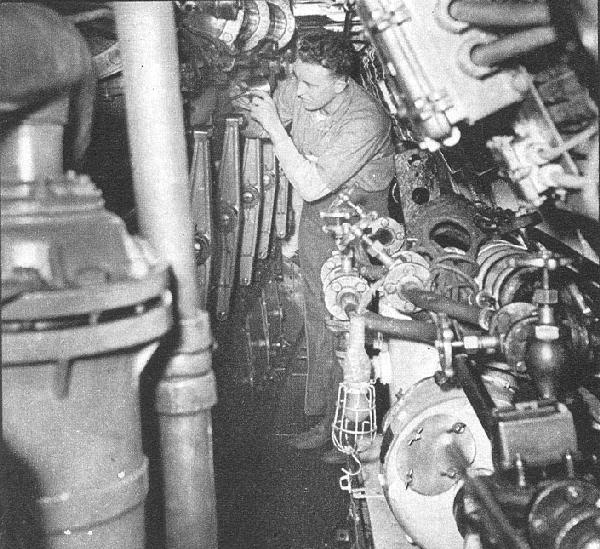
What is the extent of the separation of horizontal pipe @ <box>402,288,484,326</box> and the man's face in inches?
80.7

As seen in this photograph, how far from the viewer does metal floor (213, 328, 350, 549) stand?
3.30 m

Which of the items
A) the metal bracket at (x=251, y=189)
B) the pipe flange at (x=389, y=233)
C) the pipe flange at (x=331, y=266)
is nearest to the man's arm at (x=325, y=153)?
the metal bracket at (x=251, y=189)

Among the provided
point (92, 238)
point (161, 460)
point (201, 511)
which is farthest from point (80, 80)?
point (201, 511)

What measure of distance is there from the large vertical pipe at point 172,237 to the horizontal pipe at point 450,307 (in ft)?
3.28

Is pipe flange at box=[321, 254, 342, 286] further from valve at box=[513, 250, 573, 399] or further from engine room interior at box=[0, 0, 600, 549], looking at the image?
valve at box=[513, 250, 573, 399]

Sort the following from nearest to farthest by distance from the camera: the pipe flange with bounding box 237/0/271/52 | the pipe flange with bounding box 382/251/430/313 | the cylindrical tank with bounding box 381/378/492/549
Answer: the cylindrical tank with bounding box 381/378/492/549 < the pipe flange with bounding box 382/251/430/313 < the pipe flange with bounding box 237/0/271/52

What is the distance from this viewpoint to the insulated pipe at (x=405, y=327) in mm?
2272

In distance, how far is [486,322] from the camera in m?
2.14

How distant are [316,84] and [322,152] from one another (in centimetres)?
43

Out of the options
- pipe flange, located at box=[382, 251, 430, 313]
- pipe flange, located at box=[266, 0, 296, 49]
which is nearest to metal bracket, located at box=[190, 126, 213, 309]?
pipe flange, located at box=[266, 0, 296, 49]

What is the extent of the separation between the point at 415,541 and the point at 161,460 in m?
1.32

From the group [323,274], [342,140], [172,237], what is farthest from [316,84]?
[172,237]

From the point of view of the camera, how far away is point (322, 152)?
168 inches

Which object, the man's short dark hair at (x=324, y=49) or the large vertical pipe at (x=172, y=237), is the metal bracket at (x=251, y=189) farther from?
the large vertical pipe at (x=172, y=237)
